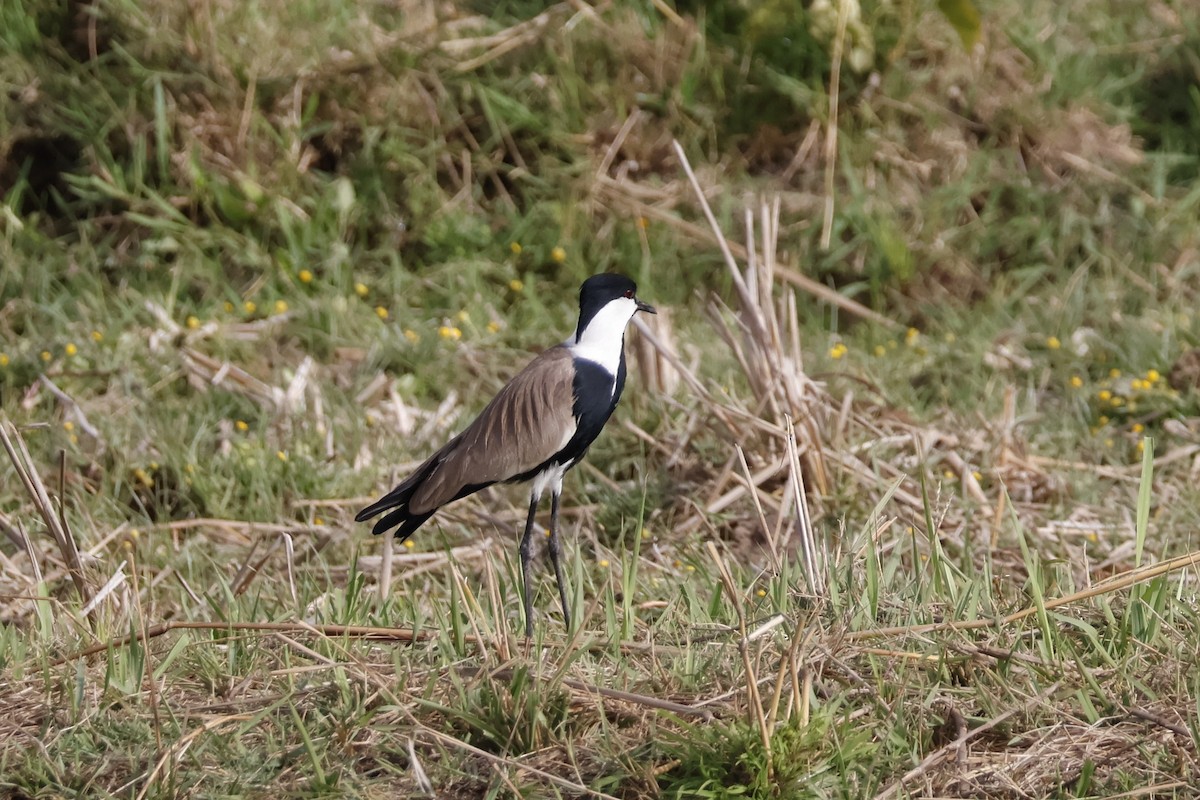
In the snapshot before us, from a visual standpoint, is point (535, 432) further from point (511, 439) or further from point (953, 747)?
point (953, 747)

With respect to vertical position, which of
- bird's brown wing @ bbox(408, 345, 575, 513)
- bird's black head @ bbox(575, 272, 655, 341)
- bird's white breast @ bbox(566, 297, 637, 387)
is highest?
bird's black head @ bbox(575, 272, 655, 341)

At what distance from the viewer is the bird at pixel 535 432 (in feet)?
11.5

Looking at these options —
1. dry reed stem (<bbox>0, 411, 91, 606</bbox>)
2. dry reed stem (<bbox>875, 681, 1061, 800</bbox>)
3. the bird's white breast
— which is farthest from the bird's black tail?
dry reed stem (<bbox>875, 681, 1061, 800</bbox>)

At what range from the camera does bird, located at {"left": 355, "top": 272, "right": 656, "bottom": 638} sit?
11.5 feet

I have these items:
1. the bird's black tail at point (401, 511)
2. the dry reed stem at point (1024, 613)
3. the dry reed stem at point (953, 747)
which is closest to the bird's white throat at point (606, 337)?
the bird's black tail at point (401, 511)

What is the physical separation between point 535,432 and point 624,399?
1.33 m

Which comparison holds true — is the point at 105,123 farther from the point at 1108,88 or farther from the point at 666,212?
the point at 1108,88

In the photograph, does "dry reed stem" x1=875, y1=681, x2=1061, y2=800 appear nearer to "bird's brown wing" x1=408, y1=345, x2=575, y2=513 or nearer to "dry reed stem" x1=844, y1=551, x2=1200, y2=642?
"dry reed stem" x1=844, y1=551, x2=1200, y2=642

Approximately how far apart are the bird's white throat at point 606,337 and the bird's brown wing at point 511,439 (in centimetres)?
10

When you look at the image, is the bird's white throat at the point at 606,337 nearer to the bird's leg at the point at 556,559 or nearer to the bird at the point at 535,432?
the bird at the point at 535,432

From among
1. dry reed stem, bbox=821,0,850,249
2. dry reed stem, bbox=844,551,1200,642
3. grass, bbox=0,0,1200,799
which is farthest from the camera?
dry reed stem, bbox=821,0,850,249

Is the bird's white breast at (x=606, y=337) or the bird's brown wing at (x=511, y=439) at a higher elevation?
the bird's white breast at (x=606, y=337)

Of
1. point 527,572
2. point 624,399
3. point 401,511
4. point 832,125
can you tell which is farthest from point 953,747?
point 832,125

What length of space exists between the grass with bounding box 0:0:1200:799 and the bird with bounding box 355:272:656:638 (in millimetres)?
268
